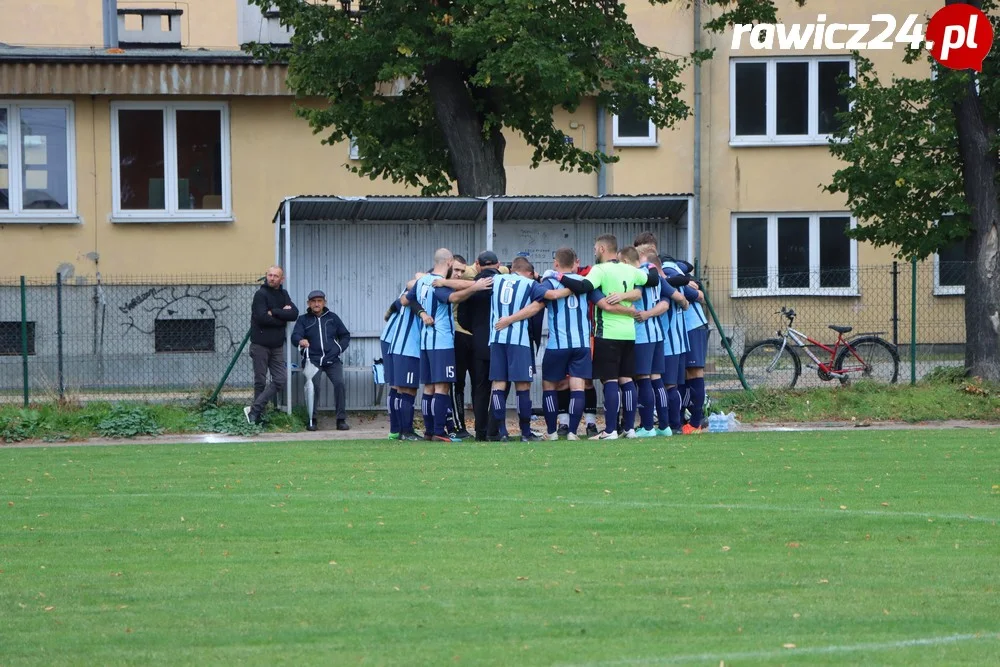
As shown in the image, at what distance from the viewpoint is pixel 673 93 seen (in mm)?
20812

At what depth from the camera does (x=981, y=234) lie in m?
19.3

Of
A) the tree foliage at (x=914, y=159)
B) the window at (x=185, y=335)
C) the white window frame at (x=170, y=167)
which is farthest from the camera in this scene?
the white window frame at (x=170, y=167)

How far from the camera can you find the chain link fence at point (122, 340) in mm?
18750

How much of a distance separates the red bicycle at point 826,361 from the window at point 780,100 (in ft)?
29.8

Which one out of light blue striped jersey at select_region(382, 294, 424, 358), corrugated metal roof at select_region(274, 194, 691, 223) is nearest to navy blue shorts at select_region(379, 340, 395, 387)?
light blue striped jersey at select_region(382, 294, 424, 358)

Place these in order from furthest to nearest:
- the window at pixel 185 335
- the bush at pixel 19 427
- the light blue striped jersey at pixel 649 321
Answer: the window at pixel 185 335 < the bush at pixel 19 427 < the light blue striped jersey at pixel 649 321

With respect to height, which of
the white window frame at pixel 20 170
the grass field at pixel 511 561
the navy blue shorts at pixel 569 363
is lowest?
the grass field at pixel 511 561

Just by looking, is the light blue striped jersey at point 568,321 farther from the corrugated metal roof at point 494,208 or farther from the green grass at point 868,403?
the green grass at point 868,403

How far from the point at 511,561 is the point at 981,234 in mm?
13277

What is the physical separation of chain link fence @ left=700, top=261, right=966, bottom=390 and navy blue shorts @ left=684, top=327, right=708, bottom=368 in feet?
11.0

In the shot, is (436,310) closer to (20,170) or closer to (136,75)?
(136,75)

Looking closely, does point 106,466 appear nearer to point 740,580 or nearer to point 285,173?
point 740,580

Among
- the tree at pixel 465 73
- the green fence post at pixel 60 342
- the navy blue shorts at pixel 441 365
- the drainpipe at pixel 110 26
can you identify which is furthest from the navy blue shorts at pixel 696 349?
the drainpipe at pixel 110 26

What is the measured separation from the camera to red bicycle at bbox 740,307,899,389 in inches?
786
